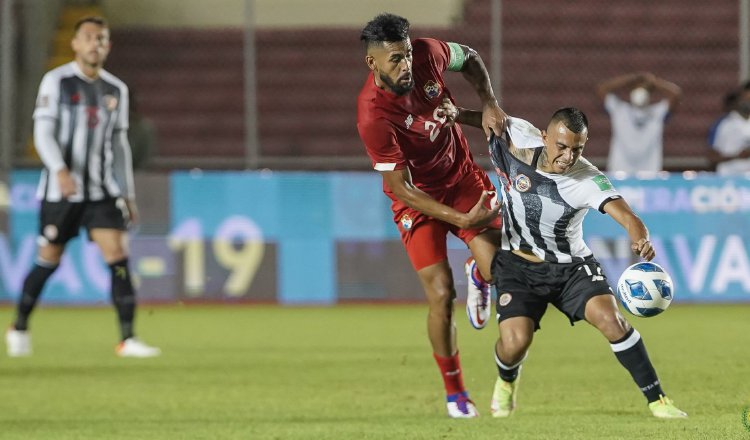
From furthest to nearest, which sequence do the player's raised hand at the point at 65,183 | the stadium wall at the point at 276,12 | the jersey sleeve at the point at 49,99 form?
the stadium wall at the point at 276,12 → the jersey sleeve at the point at 49,99 → the player's raised hand at the point at 65,183

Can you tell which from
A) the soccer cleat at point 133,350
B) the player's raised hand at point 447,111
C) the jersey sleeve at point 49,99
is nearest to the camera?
the player's raised hand at point 447,111

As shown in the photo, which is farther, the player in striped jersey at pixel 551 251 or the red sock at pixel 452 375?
the red sock at pixel 452 375

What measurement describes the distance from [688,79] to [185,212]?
5.85 m

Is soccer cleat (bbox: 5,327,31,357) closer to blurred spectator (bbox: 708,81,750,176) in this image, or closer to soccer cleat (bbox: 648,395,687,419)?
soccer cleat (bbox: 648,395,687,419)

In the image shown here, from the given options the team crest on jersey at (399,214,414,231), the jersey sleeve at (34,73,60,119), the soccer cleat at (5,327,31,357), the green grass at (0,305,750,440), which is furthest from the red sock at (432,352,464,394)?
the soccer cleat at (5,327,31,357)

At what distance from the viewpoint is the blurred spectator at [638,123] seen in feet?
44.1

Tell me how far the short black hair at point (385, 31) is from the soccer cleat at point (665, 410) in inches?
78.3

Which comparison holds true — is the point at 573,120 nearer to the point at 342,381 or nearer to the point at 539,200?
the point at 539,200

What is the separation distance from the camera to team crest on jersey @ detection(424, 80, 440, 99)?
6.86 m

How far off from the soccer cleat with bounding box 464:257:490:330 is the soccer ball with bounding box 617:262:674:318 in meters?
1.29

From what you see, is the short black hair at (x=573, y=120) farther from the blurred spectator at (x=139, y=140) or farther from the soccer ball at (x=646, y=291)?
the blurred spectator at (x=139, y=140)

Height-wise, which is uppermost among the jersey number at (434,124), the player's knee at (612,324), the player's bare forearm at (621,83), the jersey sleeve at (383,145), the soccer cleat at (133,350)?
the player's bare forearm at (621,83)

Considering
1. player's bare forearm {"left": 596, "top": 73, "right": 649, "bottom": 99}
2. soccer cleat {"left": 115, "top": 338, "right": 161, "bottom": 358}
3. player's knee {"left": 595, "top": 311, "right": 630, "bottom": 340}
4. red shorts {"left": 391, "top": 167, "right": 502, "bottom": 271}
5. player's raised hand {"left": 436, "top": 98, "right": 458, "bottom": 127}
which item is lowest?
soccer cleat {"left": 115, "top": 338, "right": 161, "bottom": 358}

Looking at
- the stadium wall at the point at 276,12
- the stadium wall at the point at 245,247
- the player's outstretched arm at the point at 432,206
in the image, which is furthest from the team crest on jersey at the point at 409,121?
the stadium wall at the point at 276,12
